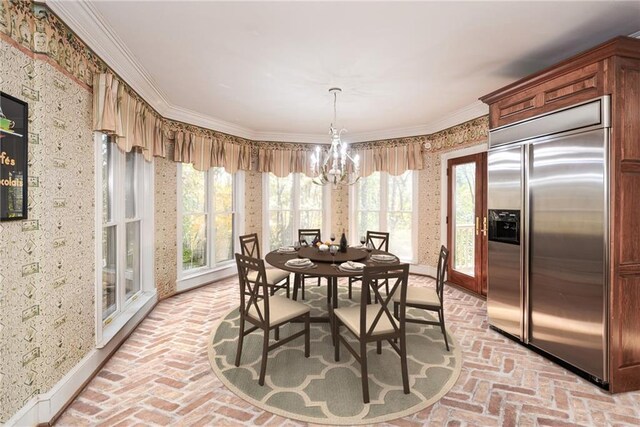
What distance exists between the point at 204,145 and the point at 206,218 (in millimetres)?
1195

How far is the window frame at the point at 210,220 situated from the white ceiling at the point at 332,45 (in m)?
1.31

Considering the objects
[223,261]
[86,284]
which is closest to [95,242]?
[86,284]

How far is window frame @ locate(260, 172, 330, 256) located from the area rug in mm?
2672

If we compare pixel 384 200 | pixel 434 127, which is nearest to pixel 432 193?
pixel 384 200

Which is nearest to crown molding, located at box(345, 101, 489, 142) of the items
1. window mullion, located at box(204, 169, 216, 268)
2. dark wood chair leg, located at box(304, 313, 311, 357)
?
window mullion, located at box(204, 169, 216, 268)

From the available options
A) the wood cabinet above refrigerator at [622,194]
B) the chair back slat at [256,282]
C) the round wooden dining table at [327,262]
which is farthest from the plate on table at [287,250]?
the wood cabinet above refrigerator at [622,194]

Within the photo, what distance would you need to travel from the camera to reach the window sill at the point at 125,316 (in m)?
2.50

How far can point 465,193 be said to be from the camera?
177 inches

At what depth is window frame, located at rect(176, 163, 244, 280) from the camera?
14.3 ft

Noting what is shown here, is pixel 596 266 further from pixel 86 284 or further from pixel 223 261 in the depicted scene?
pixel 223 261

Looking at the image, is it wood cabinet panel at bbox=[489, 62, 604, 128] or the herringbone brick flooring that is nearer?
the herringbone brick flooring

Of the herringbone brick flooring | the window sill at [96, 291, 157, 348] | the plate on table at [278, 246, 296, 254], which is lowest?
the herringbone brick flooring

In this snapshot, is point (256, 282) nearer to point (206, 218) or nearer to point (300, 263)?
point (300, 263)

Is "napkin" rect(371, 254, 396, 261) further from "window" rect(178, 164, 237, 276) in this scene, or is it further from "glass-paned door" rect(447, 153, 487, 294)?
"window" rect(178, 164, 237, 276)
